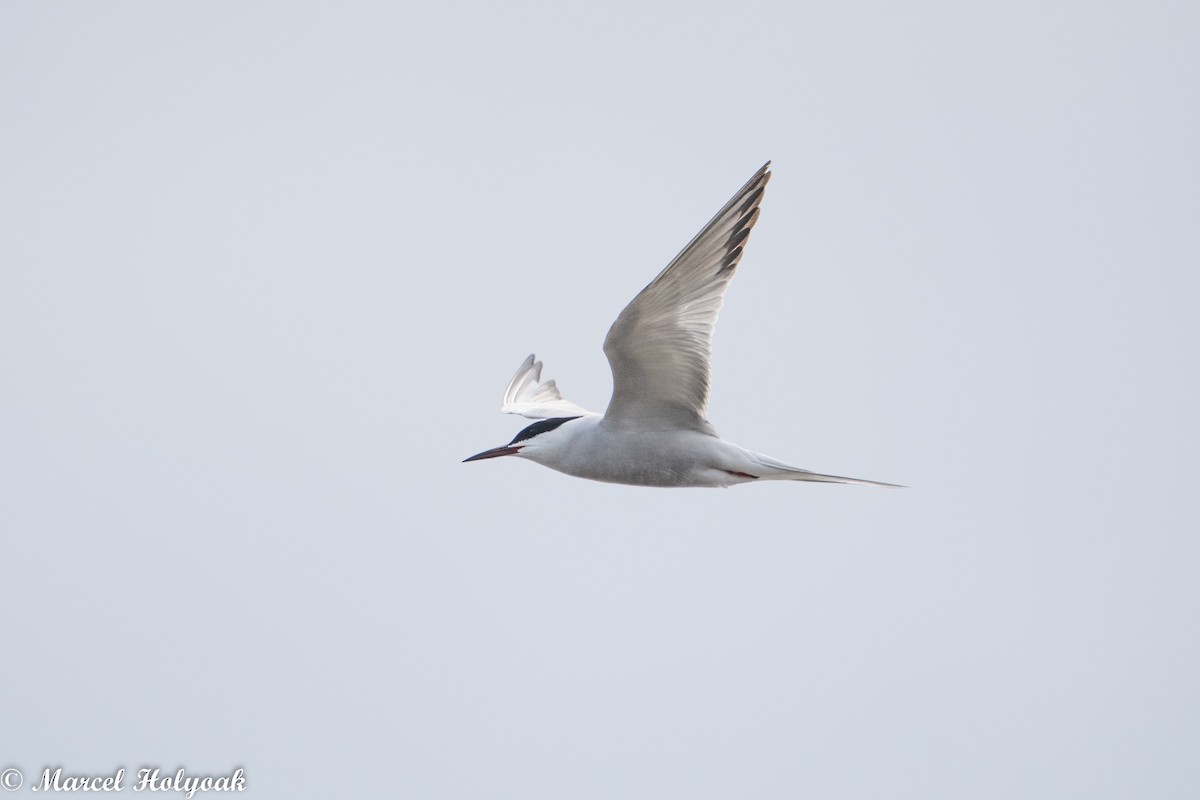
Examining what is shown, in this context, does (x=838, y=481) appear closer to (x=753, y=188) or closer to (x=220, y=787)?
(x=753, y=188)

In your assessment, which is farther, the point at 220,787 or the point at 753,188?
the point at 220,787

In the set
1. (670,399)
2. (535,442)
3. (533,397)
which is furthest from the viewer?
(533,397)

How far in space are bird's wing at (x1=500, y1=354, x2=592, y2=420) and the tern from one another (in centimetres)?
166

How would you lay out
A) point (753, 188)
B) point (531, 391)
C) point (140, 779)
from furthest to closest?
point (531, 391), point (140, 779), point (753, 188)

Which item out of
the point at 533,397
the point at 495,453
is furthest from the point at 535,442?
the point at 533,397

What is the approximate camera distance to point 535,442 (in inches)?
367

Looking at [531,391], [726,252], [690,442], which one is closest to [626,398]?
[690,442]

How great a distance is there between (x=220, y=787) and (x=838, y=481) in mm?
5826

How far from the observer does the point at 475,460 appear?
9547 millimetres

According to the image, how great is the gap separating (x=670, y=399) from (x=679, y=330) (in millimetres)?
536

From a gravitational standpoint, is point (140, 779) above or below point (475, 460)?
below

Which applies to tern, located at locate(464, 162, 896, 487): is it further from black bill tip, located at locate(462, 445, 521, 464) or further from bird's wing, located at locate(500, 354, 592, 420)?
bird's wing, located at locate(500, 354, 592, 420)

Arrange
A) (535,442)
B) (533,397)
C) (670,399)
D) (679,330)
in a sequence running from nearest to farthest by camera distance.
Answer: (679,330), (670,399), (535,442), (533,397)

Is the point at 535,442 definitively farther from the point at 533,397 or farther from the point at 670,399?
the point at 533,397
